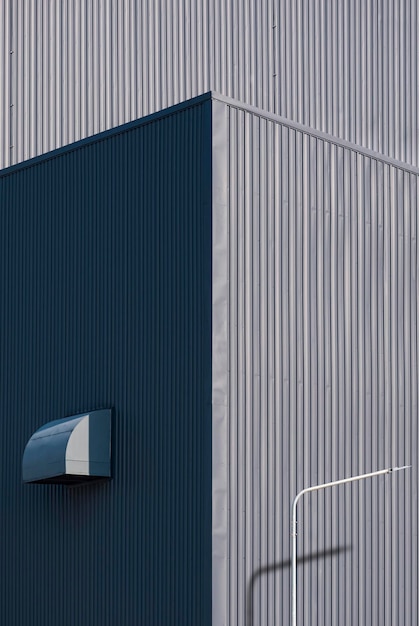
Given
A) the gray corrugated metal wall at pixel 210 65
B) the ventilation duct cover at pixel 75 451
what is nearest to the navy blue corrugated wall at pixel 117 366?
the ventilation duct cover at pixel 75 451

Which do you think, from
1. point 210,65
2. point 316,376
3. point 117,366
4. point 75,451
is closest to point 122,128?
point 117,366

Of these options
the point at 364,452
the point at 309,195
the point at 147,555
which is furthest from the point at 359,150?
the point at 147,555

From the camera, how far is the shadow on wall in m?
26.9

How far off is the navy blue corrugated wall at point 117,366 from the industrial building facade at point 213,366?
0.04 meters

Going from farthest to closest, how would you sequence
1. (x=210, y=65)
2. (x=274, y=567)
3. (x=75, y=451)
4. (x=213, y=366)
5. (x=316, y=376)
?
1. (x=210, y=65)
2. (x=316, y=376)
3. (x=75, y=451)
4. (x=274, y=567)
5. (x=213, y=366)

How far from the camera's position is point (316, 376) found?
29.0 meters

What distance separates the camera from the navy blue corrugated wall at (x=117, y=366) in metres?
27.2

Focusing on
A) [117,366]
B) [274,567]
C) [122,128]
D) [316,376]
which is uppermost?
[122,128]

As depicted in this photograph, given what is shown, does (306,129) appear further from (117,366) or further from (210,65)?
(210,65)

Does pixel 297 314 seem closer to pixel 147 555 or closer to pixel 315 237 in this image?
pixel 315 237

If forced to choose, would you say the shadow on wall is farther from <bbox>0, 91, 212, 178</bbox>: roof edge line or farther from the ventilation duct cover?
<bbox>0, 91, 212, 178</bbox>: roof edge line

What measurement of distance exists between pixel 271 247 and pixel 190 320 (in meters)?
2.31

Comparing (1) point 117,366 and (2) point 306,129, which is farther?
(2) point 306,129

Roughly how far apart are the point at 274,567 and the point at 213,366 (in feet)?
13.1
